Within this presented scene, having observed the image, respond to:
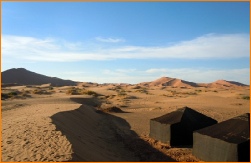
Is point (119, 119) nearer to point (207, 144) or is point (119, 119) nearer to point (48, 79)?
point (207, 144)

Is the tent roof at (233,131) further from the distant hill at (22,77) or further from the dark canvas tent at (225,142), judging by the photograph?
the distant hill at (22,77)

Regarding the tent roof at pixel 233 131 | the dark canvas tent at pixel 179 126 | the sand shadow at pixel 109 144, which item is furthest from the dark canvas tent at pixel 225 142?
the dark canvas tent at pixel 179 126

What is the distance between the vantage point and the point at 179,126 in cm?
1380

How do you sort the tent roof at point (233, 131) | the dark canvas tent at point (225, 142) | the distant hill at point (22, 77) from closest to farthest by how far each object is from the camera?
the dark canvas tent at point (225, 142)
the tent roof at point (233, 131)
the distant hill at point (22, 77)

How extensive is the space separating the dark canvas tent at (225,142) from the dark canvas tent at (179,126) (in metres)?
1.89

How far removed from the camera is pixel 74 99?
112ft

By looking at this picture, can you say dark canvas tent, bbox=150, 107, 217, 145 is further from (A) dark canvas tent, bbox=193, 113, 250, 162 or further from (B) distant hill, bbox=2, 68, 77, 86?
(B) distant hill, bbox=2, 68, 77, 86

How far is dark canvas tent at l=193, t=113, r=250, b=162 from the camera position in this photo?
9.85 metres

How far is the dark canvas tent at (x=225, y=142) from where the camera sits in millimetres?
9852

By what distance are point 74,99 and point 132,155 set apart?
22.9 metres

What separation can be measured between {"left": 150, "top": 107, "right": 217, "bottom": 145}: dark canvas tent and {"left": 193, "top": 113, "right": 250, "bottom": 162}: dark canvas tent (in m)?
1.89

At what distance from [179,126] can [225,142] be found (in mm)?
3778

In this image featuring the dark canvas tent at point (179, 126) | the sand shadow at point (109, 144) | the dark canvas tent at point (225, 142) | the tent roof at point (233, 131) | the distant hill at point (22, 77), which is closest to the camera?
the dark canvas tent at point (225, 142)

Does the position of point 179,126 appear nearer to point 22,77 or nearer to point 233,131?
point 233,131
